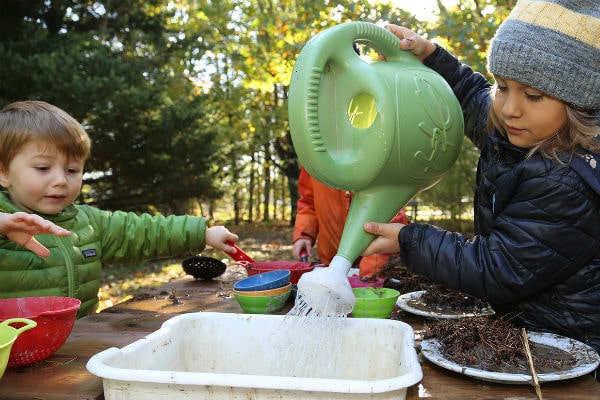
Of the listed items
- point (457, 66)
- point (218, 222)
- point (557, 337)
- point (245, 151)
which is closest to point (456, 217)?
point (245, 151)

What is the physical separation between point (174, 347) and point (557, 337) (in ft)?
2.74

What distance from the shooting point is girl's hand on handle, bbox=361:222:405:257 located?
1.31 metres

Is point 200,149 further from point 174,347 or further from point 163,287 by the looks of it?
point 174,347

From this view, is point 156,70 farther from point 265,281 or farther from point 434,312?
point 434,312

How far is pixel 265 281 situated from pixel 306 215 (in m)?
1.13

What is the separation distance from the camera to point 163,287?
2.03 metres

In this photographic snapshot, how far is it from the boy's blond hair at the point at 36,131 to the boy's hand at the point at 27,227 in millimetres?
524

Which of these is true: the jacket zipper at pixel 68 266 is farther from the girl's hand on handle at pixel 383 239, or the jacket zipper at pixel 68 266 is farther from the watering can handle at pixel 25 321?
the girl's hand on handle at pixel 383 239

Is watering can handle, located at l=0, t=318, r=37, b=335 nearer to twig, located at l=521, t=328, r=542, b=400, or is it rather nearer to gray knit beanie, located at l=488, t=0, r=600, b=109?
twig, located at l=521, t=328, r=542, b=400

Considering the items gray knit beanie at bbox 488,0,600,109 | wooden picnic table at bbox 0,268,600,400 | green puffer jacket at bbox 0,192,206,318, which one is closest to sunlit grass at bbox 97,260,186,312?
green puffer jacket at bbox 0,192,206,318

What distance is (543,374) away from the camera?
98cm

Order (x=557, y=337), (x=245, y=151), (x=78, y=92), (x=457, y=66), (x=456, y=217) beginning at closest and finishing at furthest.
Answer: (x=557, y=337) → (x=457, y=66) → (x=78, y=92) → (x=456, y=217) → (x=245, y=151)

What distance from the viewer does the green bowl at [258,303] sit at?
1.47 m

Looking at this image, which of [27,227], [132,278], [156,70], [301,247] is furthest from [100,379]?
[156,70]
